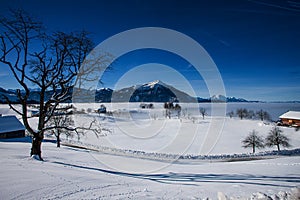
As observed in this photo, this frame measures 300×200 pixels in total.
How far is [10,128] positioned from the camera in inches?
1176

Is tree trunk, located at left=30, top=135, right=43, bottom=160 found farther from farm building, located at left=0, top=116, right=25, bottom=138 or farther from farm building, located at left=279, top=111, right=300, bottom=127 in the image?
farm building, located at left=279, top=111, right=300, bottom=127

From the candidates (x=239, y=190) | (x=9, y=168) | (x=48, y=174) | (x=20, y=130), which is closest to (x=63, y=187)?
(x=48, y=174)

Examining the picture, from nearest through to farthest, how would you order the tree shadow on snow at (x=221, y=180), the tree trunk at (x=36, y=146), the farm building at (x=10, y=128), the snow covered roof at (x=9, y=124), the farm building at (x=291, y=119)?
the tree shadow on snow at (x=221, y=180) < the tree trunk at (x=36, y=146) < the farm building at (x=10, y=128) < the snow covered roof at (x=9, y=124) < the farm building at (x=291, y=119)

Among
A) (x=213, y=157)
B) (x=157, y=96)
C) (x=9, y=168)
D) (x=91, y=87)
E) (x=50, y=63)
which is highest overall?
(x=157, y=96)

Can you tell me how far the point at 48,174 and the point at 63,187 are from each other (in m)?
1.35

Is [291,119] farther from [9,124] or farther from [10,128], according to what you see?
[9,124]

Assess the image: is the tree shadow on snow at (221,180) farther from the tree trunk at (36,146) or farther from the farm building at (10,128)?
the farm building at (10,128)

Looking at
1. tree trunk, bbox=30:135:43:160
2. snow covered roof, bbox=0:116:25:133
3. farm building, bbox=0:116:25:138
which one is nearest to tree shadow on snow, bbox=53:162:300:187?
tree trunk, bbox=30:135:43:160

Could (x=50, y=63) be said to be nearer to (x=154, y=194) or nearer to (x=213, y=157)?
(x=154, y=194)

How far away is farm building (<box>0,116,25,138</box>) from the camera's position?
29.0 meters

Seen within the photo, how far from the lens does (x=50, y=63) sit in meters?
8.09

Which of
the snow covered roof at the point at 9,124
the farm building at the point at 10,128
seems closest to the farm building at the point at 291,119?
the farm building at the point at 10,128

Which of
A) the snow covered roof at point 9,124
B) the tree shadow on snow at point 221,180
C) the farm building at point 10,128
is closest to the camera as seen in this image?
the tree shadow on snow at point 221,180

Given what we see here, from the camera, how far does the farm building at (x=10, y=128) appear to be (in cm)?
2898
